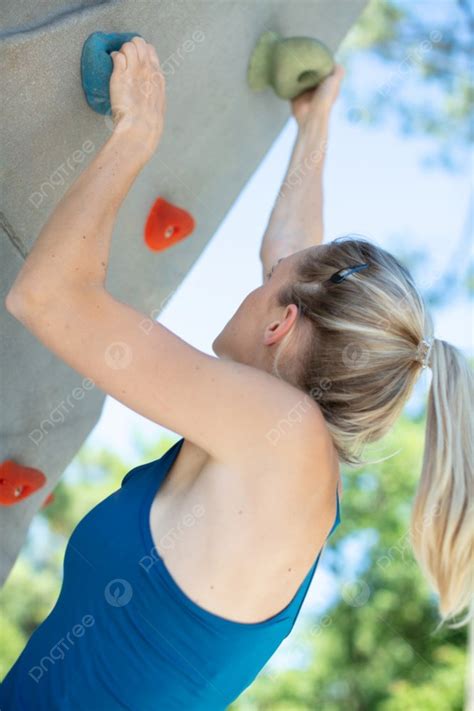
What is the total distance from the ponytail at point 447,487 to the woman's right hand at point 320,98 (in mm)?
931

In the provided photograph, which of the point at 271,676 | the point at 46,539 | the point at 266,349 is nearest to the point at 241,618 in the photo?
the point at 266,349

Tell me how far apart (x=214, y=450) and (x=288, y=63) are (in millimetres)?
1258

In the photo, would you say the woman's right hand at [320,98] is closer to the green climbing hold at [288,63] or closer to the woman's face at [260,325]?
the green climbing hold at [288,63]

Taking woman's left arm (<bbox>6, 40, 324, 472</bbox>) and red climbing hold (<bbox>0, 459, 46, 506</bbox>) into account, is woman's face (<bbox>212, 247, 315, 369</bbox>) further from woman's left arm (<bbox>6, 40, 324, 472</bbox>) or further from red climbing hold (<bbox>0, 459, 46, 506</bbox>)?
red climbing hold (<bbox>0, 459, 46, 506</bbox>)

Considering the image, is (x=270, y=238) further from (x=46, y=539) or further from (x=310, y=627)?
(x=46, y=539)

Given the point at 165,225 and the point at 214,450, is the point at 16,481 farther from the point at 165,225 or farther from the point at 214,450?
the point at 214,450

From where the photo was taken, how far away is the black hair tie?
5.30 ft

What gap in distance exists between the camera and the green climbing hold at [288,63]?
2.28 m

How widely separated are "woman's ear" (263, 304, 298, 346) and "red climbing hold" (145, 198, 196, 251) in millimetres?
679

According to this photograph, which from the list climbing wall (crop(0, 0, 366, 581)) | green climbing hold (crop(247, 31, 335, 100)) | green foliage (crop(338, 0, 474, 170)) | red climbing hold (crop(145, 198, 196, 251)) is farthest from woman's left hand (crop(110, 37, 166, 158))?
green foliage (crop(338, 0, 474, 170))

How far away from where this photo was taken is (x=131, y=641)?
1485mm

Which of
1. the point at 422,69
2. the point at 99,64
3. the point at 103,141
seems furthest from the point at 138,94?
the point at 422,69

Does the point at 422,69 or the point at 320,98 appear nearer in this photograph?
the point at 320,98

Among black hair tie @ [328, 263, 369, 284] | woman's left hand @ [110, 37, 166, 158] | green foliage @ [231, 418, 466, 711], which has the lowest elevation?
green foliage @ [231, 418, 466, 711]
